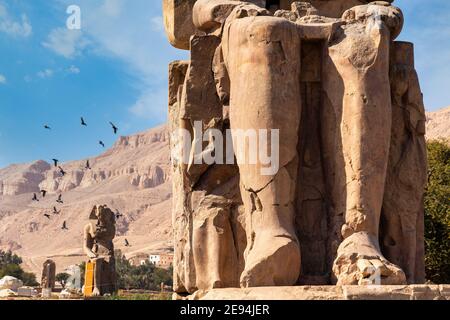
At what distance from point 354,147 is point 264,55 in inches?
34.4

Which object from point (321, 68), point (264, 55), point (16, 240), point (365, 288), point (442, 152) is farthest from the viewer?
point (16, 240)

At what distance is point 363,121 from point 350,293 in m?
1.36

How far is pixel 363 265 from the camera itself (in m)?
5.12

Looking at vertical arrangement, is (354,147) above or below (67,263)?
below

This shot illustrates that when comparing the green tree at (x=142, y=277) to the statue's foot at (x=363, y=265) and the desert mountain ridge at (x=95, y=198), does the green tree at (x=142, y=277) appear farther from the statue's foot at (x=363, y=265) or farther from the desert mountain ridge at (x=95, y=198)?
the statue's foot at (x=363, y=265)

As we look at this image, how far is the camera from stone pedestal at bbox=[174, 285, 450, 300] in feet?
15.7

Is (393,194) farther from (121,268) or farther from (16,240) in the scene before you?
(16,240)

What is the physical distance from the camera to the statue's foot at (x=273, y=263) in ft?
17.2

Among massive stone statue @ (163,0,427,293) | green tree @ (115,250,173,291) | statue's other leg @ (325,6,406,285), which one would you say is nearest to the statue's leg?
massive stone statue @ (163,0,427,293)

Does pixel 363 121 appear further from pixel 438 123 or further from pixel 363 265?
pixel 438 123

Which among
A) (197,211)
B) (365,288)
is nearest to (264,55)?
(197,211)

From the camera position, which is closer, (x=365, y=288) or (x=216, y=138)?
(x=365, y=288)

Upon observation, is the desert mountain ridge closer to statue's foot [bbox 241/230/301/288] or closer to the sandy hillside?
the sandy hillside

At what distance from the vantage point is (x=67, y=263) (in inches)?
3819
